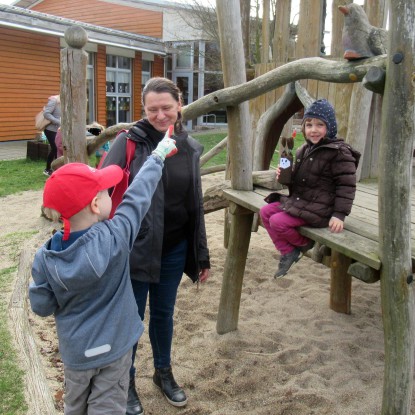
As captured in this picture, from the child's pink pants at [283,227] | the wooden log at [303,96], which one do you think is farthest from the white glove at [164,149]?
the wooden log at [303,96]

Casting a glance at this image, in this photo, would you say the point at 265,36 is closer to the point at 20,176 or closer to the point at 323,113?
the point at 323,113

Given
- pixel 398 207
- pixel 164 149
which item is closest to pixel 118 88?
pixel 164 149

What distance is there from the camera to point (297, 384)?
9.78 ft

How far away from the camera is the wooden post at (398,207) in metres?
1.77

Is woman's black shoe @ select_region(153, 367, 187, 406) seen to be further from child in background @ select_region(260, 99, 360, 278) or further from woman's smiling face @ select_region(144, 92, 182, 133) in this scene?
woman's smiling face @ select_region(144, 92, 182, 133)

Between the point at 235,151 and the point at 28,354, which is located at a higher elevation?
the point at 235,151

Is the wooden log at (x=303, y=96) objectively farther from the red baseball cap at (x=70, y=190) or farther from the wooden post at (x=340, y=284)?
the red baseball cap at (x=70, y=190)

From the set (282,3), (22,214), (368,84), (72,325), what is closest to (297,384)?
(72,325)

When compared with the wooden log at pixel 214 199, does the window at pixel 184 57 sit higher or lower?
higher

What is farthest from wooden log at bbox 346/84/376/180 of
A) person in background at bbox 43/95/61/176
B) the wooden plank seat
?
person in background at bbox 43/95/61/176

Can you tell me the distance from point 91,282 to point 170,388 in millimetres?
1302

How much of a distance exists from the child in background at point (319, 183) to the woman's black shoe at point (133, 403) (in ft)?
3.79

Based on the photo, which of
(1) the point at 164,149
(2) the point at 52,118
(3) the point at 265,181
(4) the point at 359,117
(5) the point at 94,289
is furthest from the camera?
(2) the point at 52,118

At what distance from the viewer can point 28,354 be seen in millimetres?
2967
